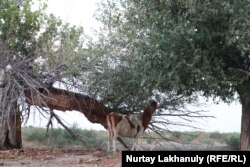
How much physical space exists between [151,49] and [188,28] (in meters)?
1.20

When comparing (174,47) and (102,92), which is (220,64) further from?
(102,92)

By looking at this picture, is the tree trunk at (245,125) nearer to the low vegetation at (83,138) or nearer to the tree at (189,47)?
the tree at (189,47)

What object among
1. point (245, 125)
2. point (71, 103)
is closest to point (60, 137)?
point (71, 103)

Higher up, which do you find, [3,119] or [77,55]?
[77,55]

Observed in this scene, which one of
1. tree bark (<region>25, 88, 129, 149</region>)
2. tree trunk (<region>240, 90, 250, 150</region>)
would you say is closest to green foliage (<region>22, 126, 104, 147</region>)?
tree bark (<region>25, 88, 129, 149</region>)

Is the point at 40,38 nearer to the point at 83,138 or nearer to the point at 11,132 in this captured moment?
the point at 11,132

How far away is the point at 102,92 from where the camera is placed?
15.7 metres

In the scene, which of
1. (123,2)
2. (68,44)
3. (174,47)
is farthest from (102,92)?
(174,47)

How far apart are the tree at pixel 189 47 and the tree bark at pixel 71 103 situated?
1985 millimetres

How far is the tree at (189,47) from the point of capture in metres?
11.8

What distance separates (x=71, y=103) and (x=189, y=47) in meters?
5.20

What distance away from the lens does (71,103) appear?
51.6 feet

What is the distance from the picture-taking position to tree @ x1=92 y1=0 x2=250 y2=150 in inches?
464

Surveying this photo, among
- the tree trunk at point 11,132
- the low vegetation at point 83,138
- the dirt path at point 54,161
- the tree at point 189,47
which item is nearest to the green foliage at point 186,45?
the tree at point 189,47
